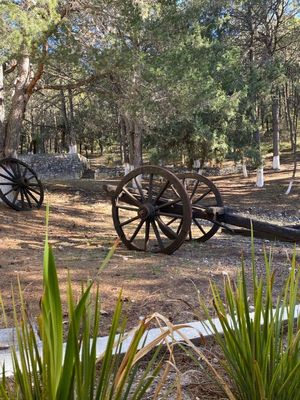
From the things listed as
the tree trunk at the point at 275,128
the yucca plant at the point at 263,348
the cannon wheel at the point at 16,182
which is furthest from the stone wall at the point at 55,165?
the yucca plant at the point at 263,348

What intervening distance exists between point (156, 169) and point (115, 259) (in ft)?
5.14

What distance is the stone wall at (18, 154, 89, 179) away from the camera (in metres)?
28.1

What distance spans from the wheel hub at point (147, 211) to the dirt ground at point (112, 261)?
0.60 metres

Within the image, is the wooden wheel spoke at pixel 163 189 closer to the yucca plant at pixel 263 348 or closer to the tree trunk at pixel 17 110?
the yucca plant at pixel 263 348

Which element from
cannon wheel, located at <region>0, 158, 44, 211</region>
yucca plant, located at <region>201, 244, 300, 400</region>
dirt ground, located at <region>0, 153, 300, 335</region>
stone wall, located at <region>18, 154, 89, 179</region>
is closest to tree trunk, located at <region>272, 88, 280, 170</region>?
dirt ground, located at <region>0, 153, 300, 335</region>

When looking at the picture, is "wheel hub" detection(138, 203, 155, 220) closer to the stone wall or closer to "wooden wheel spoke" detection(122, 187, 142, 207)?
"wooden wheel spoke" detection(122, 187, 142, 207)

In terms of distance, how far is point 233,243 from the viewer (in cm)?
888

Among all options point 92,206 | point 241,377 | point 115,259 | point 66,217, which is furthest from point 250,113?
point 241,377

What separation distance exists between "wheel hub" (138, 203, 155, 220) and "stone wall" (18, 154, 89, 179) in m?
21.6

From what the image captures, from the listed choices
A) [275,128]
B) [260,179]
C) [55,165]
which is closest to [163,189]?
[260,179]

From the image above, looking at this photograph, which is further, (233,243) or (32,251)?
(233,243)

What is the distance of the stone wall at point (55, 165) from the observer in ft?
92.2

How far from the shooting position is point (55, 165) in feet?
93.8

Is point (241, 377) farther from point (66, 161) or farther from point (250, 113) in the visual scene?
point (66, 161)
